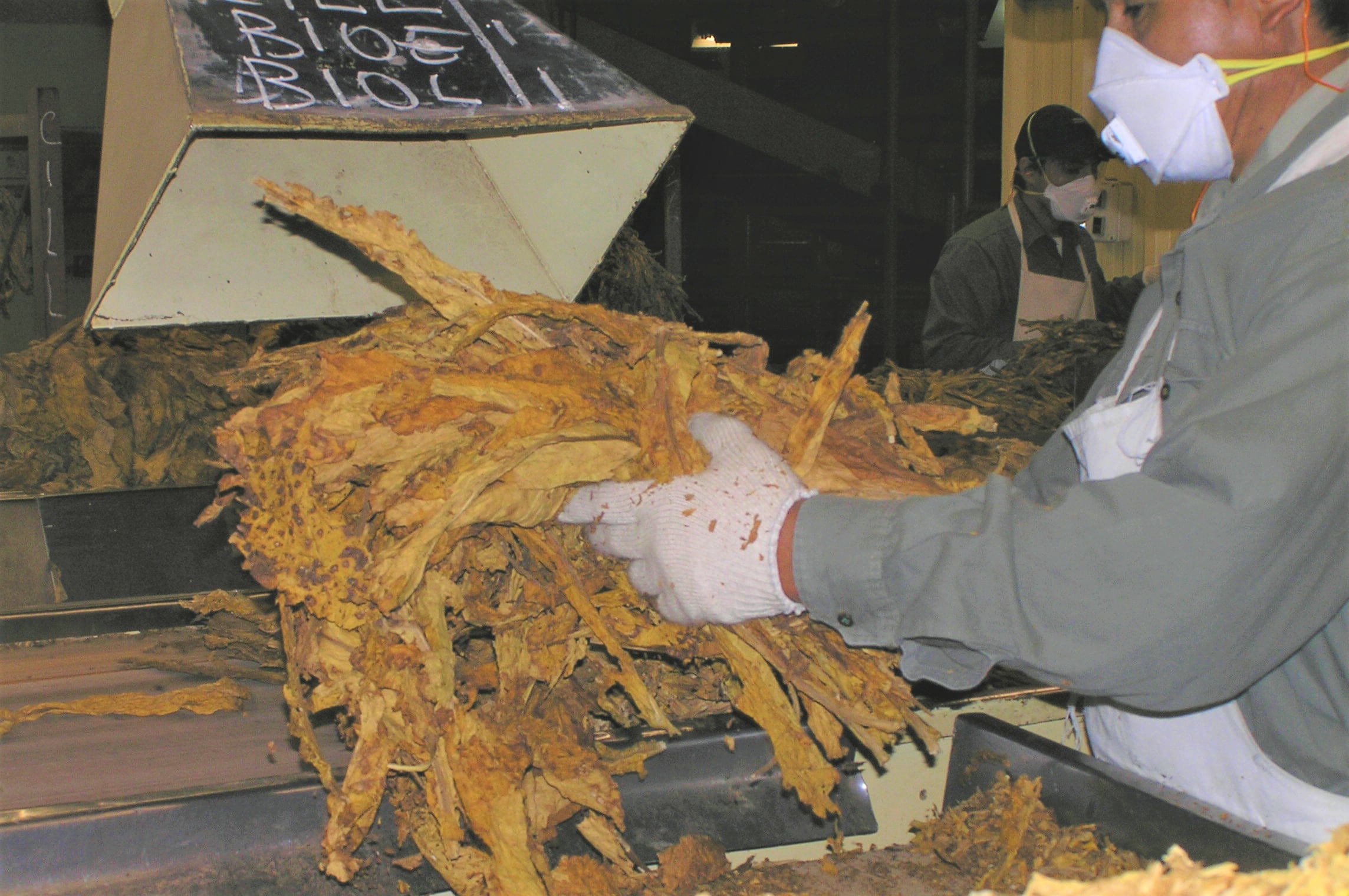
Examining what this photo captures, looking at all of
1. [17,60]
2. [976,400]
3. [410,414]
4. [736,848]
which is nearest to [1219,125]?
[410,414]

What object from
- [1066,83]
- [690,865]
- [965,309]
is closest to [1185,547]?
[690,865]

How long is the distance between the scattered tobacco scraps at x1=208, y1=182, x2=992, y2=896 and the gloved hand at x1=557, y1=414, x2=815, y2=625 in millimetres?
41

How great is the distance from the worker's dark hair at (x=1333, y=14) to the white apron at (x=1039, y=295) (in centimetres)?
330

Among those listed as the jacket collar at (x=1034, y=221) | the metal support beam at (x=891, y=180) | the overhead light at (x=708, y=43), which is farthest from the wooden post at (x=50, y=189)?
the overhead light at (x=708, y=43)

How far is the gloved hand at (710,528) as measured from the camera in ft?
4.33

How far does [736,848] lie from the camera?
1.63 m

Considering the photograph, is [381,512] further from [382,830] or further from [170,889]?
[170,889]

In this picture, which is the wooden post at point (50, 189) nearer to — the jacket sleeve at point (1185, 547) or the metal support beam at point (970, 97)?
the jacket sleeve at point (1185, 547)

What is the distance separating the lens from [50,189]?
436 cm

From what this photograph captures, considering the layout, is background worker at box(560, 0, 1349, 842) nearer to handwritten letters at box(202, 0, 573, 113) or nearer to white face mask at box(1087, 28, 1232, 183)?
white face mask at box(1087, 28, 1232, 183)

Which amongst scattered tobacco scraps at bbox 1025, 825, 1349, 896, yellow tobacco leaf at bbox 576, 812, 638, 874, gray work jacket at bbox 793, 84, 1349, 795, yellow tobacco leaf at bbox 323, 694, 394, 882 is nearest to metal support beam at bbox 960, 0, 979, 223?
gray work jacket at bbox 793, 84, 1349, 795

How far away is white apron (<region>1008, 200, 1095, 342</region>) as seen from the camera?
179 inches

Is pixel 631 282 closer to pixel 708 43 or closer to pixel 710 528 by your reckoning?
pixel 710 528

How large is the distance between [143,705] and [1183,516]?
1.80 m
